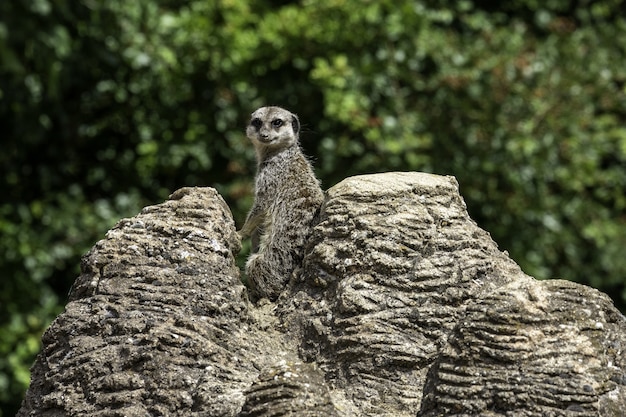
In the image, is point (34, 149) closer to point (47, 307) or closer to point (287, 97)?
point (47, 307)

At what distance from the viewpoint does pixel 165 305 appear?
406 centimetres

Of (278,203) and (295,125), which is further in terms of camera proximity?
(295,125)

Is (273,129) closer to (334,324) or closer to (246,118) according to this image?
(334,324)

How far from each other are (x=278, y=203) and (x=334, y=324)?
1.31 meters

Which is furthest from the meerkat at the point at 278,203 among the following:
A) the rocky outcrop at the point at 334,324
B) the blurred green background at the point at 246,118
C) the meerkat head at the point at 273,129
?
the blurred green background at the point at 246,118

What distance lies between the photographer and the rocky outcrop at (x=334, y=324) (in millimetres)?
3449

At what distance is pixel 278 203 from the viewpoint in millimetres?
5348

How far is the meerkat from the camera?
196 inches

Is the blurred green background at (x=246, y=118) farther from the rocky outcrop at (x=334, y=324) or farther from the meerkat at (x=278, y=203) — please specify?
the rocky outcrop at (x=334, y=324)

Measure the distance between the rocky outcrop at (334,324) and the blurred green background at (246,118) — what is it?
14.0 feet

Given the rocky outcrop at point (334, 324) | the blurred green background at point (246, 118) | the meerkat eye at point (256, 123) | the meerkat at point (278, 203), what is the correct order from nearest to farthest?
the rocky outcrop at point (334, 324)
the meerkat at point (278, 203)
the meerkat eye at point (256, 123)
the blurred green background at point (246, 118)

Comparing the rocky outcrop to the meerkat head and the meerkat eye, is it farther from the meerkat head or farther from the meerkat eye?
the meerkat eye

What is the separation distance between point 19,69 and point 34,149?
2.47 meters

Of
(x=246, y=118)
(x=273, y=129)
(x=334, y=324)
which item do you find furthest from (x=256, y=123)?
(x=246, y=118)
